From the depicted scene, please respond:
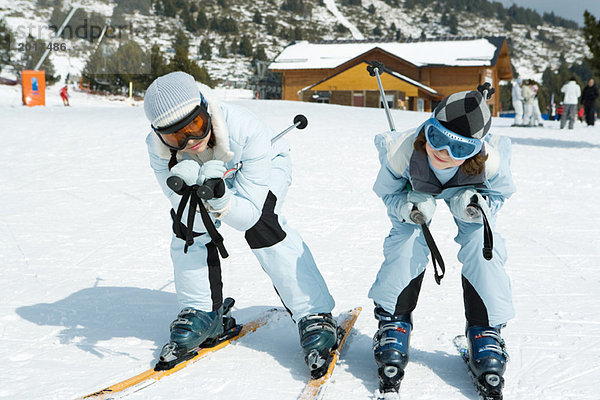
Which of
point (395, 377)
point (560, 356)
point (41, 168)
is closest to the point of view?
point (395, 377)

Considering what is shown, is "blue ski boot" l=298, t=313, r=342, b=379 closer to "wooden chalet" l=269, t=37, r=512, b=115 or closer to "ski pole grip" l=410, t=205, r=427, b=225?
"ski pole grip" l=410, t=205, r=427, b=225

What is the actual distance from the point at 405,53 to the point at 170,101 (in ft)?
111

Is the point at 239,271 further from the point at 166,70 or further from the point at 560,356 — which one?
the point at 166,70

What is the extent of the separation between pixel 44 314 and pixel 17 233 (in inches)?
92.9

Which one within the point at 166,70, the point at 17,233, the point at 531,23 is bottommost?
the point at 17,233

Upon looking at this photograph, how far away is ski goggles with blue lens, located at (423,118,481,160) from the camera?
7.14 ft

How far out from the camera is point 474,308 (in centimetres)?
243

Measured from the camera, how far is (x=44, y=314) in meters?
3.38

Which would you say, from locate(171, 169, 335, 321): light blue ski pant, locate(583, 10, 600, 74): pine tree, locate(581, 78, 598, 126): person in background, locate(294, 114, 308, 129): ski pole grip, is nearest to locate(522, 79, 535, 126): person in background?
locate(581, 78, 598, 126): person in background

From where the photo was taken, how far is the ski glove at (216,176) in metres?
2.24

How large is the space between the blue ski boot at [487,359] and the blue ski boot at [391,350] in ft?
0.97

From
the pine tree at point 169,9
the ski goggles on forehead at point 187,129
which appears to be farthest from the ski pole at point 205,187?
the pine tree at point 169,9

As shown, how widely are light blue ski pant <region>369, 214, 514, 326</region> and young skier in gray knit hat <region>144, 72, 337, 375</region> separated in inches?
15.0

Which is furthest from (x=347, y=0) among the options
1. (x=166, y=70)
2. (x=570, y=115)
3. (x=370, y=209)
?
(x=370, y=209)
